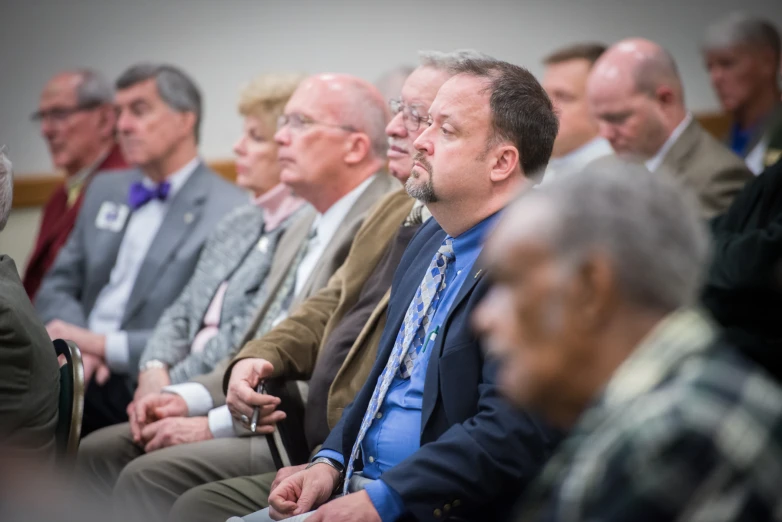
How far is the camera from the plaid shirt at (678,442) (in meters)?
0.98

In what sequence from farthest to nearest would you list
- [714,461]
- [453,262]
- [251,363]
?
[251,363] < [453,262] < [714,461]

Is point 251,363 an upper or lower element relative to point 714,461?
lower

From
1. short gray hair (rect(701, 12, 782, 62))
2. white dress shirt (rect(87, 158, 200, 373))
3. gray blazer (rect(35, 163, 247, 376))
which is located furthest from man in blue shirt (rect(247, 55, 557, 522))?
short gray hair (rect(701, 12, 782, 62))

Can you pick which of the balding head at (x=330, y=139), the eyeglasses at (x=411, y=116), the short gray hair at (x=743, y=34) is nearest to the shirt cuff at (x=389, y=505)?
the eyeglasses at (x=411, y=116)

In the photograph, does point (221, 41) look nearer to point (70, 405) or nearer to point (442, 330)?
point (70, 405)

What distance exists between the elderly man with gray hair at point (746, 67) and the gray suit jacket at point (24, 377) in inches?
133

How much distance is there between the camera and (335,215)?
304 centimetres

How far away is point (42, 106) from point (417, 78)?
3.12m

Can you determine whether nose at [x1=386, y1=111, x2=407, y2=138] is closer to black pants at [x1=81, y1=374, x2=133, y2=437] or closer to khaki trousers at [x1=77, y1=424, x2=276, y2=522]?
khaki trousers at [x1=77, y1=424, x2=276, y2=522]

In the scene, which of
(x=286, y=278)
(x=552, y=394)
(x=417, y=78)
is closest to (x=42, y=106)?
(x=286, y=278)

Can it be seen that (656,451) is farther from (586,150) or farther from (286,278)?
(586,150)

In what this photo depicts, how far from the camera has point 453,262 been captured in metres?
2.09

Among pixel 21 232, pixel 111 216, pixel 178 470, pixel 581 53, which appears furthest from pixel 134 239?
pixel 21 232

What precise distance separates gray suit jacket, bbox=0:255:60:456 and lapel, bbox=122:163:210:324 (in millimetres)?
1548
